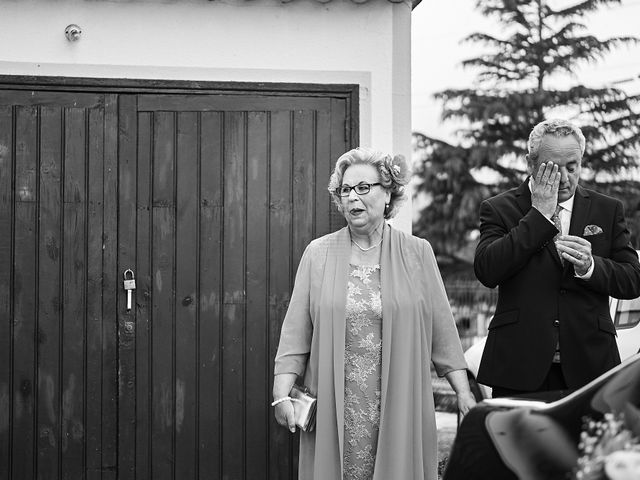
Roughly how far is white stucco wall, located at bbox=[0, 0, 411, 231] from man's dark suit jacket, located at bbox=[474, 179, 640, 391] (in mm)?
1621

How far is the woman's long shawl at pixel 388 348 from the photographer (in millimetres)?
4598

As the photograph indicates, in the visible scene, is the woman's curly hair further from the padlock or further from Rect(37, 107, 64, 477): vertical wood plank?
Rect(37, 107, 64, 477): vertical wood plank

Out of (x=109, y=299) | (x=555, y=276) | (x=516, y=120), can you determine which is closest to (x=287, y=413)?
(x=555, y=276)

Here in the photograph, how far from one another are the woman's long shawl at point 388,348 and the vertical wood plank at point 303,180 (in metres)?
1.34

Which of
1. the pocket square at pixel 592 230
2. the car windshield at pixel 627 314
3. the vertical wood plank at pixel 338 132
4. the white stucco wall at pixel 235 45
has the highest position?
the white stucco wall at pixel 235 45

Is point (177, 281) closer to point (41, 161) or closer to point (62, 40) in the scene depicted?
point (41, 161)

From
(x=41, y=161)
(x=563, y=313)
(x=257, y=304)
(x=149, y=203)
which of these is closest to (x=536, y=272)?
(x=563, y=313)

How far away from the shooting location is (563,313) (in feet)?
14.9

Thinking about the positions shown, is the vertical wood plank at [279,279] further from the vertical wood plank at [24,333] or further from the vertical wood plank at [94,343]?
the vertical wood plank at [24,333]

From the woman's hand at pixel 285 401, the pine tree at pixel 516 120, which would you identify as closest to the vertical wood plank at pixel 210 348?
the woman's hand at pixel 285 401

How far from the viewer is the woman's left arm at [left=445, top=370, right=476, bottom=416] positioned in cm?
457

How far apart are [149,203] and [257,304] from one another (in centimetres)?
84

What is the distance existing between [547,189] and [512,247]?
276mm

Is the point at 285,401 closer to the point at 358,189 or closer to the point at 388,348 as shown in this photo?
the point at 388,348
